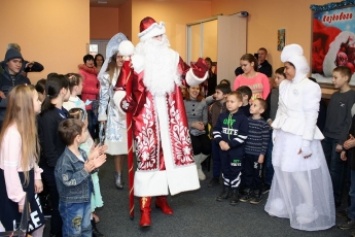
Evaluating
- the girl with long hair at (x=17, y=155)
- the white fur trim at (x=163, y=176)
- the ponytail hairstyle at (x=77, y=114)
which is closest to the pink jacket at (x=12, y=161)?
the girl with long hair at (x=17, y=155)

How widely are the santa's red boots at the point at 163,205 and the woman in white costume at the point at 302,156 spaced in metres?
1.00

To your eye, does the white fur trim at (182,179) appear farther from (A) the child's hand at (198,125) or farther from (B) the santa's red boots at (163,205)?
(A) the child's hand at (198,125)

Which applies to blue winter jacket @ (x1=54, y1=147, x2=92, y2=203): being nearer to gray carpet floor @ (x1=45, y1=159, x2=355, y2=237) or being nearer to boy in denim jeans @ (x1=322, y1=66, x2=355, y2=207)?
gray carpet floor @ (x1=45, y1=159, x2=355, y2=237)

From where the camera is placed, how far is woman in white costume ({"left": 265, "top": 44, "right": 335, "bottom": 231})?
10.5 feet

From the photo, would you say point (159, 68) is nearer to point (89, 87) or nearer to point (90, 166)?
point (90, 166)

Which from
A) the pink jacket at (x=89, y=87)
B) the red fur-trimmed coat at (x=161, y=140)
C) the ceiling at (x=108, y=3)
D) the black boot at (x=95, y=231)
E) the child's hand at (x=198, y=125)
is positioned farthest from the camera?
the ceiling at (x=108, y=3)

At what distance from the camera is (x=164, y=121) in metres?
3.33

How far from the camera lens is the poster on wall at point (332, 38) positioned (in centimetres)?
508

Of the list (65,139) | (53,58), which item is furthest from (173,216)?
(53,58)

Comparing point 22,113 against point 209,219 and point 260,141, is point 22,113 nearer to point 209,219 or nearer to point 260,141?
point 209,219

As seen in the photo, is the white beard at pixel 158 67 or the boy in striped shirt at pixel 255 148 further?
the boy in striped shirt at pixel 255 148

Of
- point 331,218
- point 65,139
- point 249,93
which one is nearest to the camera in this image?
point 65,139

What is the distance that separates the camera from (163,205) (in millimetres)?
3662

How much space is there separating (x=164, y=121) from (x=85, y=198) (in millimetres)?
1027
